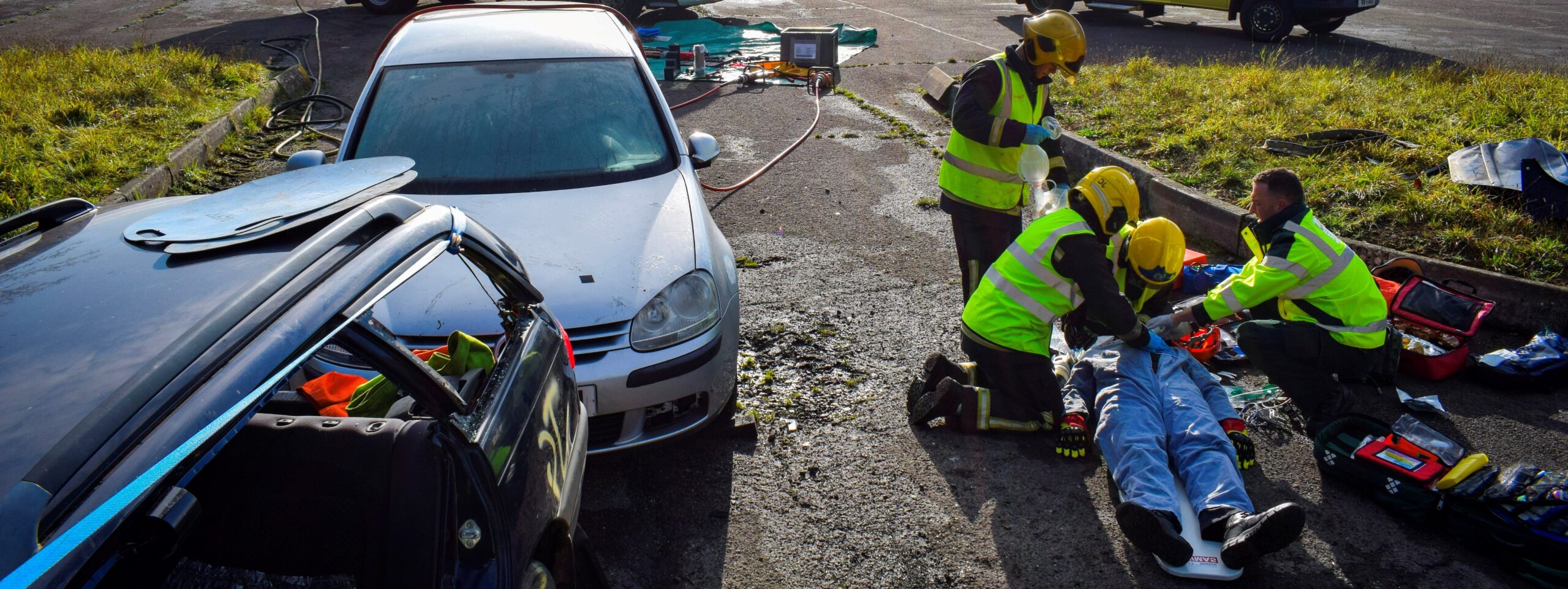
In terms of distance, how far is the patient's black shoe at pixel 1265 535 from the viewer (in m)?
2.79

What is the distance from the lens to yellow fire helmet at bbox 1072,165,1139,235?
3754 millimetres

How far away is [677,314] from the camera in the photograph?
3.32 m

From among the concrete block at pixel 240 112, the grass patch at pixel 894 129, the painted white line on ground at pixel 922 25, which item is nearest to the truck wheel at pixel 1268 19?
the painted white line on ground at pixel 922 25

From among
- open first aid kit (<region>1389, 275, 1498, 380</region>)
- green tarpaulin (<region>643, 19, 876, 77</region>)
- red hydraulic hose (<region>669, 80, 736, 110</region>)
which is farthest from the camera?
green tarpaulin (<region>643, 19, 876, 77</region>)

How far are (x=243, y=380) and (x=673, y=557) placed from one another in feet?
6.32

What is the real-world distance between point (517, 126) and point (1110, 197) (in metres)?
2.65

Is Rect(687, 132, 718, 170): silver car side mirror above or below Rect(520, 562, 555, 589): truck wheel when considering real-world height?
above

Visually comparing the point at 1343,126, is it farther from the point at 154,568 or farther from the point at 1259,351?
the point at 154,568

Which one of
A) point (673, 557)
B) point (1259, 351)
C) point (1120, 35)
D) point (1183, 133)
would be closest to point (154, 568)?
point (673, 557)

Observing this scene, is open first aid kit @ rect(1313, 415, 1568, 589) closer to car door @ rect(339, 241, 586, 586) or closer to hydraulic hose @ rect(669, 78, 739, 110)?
car door @ rect(339, 241, 586, 586)

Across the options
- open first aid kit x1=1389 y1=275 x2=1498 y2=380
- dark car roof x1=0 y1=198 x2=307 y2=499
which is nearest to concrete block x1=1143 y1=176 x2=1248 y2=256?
open first aid kit x1=1389 y1=275 x2=1498 y2=380

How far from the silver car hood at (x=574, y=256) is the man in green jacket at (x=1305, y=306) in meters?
2.23

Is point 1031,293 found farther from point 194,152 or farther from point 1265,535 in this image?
point 194,152

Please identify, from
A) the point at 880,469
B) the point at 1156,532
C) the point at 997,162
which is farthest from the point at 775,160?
the point at 1156,532
